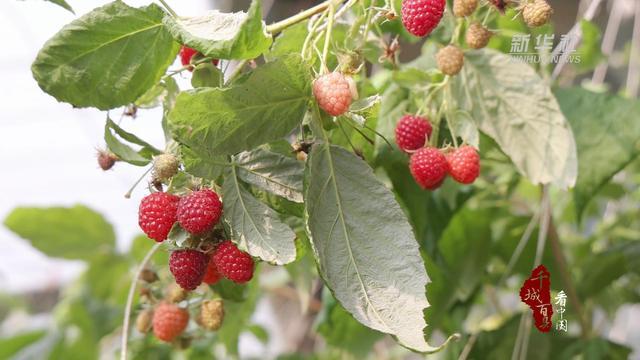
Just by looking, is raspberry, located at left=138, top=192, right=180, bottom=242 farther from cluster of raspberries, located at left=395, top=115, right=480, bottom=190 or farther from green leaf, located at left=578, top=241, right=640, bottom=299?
green leaf, located at left=578, top=241, right=640, bottom=299

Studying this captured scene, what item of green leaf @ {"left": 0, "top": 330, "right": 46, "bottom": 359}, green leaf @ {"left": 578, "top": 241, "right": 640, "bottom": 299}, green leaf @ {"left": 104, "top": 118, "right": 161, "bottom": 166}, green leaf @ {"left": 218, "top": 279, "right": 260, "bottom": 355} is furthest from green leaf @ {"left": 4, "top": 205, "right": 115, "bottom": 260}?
green leaf @ {"left": 578, "top": 241, "right": 640, "bottom": 299}

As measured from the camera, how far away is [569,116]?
852mm

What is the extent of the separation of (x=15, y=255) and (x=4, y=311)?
2.02 meters

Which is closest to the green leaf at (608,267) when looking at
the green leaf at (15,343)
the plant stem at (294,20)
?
the plant stem at (294,20)

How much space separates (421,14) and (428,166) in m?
0.15

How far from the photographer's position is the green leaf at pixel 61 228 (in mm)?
1253

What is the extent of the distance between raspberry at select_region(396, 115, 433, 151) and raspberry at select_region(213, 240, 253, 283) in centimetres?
20

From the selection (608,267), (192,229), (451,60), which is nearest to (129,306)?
(192,229)

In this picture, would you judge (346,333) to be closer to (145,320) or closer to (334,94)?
(145,320)

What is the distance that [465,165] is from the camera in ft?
2.23

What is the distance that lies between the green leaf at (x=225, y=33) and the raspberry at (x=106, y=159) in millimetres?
154

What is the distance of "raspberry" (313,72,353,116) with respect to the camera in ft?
1.74

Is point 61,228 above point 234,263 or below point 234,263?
below

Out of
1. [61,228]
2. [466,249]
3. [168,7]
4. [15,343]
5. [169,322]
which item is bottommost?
[15,343]
